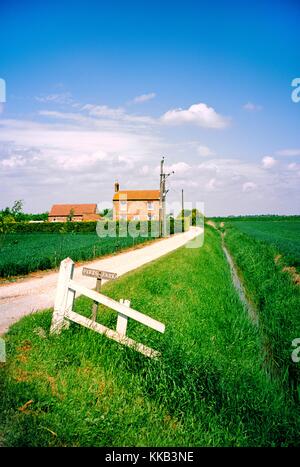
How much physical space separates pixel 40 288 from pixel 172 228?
131ft

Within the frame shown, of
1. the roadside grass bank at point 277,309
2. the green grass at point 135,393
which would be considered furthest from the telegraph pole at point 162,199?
the green grass at point 135,393

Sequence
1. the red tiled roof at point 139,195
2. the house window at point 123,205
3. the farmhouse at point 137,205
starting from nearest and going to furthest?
1. the farmhouse at point 137,205
2. the red tiled roof at point 139,195
3. the house window at point 123,205

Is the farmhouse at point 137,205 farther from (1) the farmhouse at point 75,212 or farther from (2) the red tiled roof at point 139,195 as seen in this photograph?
(1) the farmhouse at point 75,212

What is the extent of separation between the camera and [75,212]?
77.9m

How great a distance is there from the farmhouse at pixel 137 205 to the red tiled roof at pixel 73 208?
13390 mm

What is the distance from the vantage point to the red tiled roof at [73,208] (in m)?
77.9

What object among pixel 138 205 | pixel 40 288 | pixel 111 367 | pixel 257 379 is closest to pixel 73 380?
pixel 111 367

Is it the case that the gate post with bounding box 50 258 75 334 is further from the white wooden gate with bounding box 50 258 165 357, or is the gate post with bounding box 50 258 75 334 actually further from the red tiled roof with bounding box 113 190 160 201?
the red tiled roof with bounding box 113 190 160 201

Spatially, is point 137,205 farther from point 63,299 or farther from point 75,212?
point 63,299

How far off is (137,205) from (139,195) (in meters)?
2.08

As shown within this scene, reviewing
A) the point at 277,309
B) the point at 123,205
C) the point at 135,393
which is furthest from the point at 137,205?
the point at 135,393

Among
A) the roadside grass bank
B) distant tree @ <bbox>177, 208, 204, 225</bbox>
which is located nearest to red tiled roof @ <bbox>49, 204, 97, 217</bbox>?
distant tree @ <bbox>177, 208, 204, 225</bbox>

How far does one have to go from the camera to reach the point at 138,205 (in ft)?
216

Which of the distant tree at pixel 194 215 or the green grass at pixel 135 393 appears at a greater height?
the distant tree at pixel 194 215
